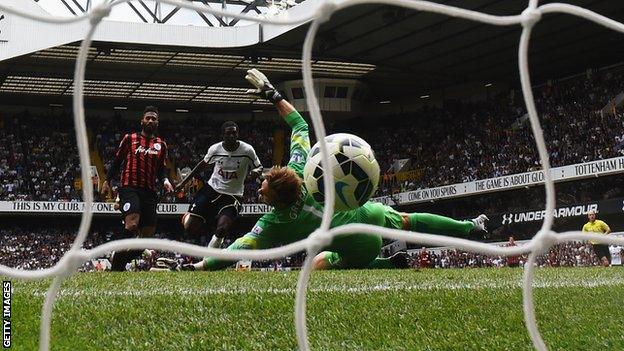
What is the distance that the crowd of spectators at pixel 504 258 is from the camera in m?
19.7

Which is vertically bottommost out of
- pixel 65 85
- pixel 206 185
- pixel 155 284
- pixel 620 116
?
pixel 155 284

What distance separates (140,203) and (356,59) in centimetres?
2275

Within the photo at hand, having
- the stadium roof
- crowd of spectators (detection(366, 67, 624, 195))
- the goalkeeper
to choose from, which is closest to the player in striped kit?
the goalkeeper

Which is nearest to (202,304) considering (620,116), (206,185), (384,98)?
(206,185)

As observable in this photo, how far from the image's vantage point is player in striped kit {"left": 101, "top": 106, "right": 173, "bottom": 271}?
790cm

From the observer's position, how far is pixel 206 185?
9656 mm

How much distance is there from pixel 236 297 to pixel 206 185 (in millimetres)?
5326

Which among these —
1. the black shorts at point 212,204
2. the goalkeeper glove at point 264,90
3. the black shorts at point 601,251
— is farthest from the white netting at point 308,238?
the black shorts at point 601,251

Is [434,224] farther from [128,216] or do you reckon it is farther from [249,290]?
[249,290]

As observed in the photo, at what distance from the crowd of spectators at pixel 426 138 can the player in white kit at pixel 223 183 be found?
16384 millimetres

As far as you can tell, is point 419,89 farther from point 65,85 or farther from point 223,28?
point 65,85

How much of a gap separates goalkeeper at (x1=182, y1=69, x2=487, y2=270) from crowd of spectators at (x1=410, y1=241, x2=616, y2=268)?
7.78m

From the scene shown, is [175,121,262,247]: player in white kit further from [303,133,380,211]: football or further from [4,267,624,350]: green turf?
[4,267,624,350]: green turf

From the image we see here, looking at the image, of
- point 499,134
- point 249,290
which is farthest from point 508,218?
point 249,290
